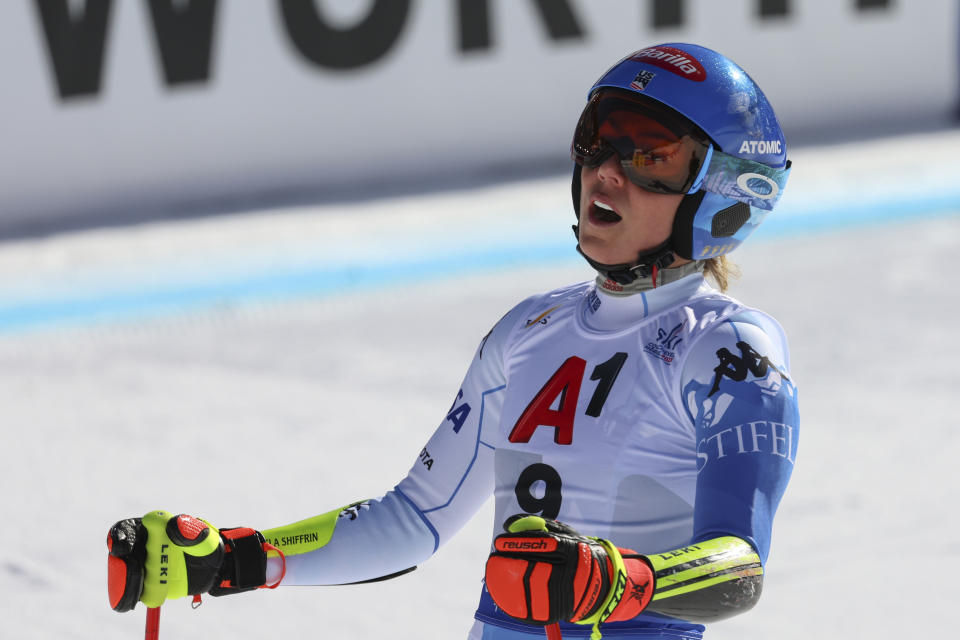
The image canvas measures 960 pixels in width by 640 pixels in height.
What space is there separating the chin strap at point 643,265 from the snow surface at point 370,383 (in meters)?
1.98

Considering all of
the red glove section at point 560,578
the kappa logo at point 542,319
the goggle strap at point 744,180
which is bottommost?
the red glove section at point 560,578

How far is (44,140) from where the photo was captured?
9.31m

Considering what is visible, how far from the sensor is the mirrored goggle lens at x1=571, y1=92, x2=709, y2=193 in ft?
8.08

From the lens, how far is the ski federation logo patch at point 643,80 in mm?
2480

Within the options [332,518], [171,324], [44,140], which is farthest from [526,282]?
[332,518]

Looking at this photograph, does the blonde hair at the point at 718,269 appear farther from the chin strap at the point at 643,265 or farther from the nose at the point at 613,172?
the nose at the point at 613,172

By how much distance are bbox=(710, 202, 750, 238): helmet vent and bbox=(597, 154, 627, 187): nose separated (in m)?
0.20

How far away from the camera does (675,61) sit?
2498mm

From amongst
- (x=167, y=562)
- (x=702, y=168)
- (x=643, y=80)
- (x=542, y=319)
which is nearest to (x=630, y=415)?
(x=542, y=319)

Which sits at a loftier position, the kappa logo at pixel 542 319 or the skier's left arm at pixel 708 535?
the kappa logo at pixel 542 319

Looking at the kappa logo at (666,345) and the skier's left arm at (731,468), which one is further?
the kappa logo at (666,345)

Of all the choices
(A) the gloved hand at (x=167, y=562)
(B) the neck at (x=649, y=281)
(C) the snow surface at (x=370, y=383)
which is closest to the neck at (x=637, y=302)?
(B) the neck at (x=649, y=281)

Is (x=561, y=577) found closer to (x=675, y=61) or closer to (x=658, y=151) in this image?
(x=658, y=151)

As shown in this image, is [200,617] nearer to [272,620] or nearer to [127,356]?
[272,620]
